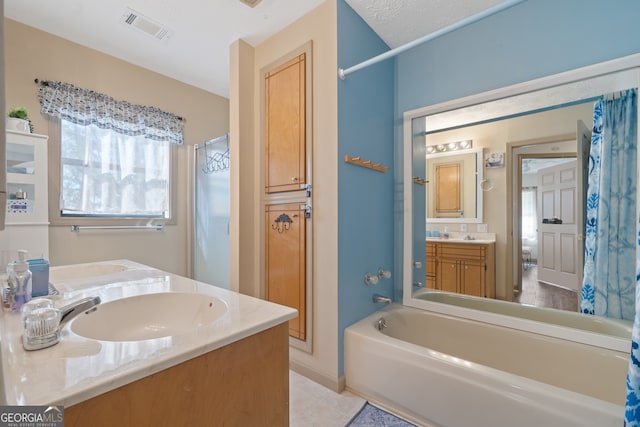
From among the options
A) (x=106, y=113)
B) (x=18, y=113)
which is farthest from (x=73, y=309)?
(x=106, y=113)

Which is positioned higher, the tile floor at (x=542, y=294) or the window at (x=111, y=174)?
the window at (x=111, y=174)

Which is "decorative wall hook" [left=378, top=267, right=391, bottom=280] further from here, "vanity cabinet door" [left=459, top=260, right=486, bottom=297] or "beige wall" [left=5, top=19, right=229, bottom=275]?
"beige wall" [left=5, top=19, right=229, bottom=275]

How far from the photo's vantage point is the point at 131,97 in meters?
2.63

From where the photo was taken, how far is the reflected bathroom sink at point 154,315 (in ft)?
3.16

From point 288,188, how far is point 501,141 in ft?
5.03

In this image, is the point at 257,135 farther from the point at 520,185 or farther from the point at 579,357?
the point at 579,357

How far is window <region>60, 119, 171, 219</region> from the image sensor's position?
234 cm

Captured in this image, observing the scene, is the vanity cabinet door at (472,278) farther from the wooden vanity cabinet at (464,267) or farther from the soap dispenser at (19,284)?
the soap dispenser at (19,284)

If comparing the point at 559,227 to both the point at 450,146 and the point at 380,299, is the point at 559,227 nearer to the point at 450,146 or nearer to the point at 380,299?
the point at 450,146

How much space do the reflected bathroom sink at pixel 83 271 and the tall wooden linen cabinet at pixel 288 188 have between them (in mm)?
971

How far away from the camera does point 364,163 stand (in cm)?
184

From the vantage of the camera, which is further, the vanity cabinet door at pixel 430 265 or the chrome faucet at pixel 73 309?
the vanity cabinet door at pixel 430 265

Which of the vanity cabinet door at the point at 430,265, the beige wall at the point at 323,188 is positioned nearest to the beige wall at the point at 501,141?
the vanity cabinet door at the point at 430,265

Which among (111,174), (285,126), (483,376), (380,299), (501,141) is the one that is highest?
(285,126)
